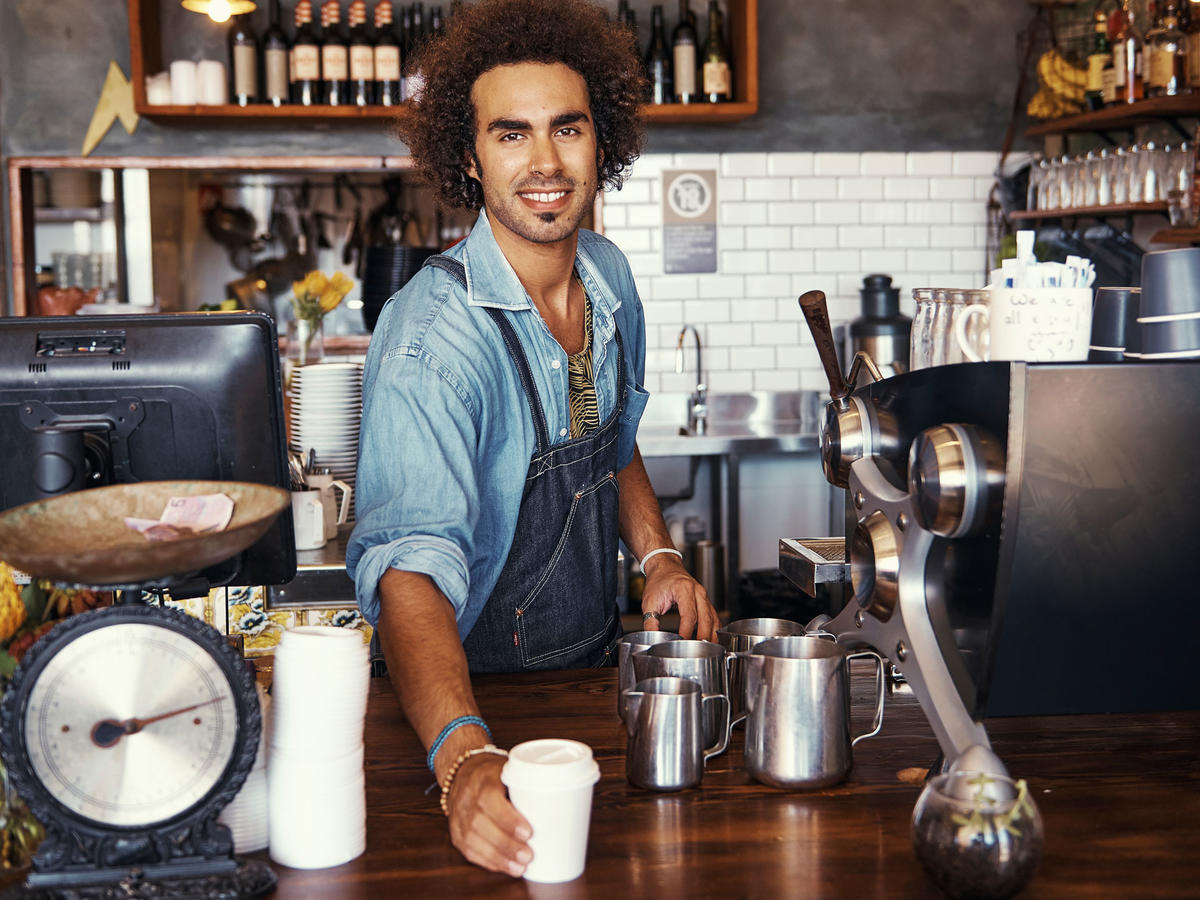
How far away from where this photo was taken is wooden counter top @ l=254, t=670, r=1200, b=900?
117 cm

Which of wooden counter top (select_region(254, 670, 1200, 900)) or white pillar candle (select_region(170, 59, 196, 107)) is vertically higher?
white pillar candle (select_region(170, 59, 196, 107))

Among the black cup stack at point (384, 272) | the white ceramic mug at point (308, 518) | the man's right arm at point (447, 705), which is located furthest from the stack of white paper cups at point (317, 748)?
the black cup stack at point (384, 272)

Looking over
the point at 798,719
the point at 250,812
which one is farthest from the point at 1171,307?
the point at 250,812

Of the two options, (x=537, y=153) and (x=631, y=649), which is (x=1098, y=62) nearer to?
(x=537, y=153)

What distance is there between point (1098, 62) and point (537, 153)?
3.01m

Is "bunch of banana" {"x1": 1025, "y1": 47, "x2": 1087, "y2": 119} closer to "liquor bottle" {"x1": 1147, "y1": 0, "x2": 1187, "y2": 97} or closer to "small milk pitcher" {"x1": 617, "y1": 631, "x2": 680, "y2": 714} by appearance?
"liquor bottle" {"x1": 1147, "y1": 0, "x2": 1187, "y2": 97}

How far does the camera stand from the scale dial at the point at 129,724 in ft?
3.63

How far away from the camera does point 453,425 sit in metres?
1.67

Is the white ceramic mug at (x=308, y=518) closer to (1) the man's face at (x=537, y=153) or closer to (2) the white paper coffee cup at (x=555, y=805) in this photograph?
(1) the man's face at (x=537, y=153)

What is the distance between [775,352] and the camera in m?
5.15

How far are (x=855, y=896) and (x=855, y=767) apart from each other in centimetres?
33

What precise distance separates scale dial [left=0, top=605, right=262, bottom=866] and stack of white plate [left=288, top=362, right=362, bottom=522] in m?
1.98

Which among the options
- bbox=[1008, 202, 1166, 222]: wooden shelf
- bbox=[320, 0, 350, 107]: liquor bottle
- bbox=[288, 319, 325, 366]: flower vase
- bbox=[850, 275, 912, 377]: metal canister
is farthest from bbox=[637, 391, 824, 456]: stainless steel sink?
bbox=[320, 0, 350, 107]: liquor bottle

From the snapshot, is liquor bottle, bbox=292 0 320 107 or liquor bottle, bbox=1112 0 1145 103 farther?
liquor bottle, bbox=292 0 320 107
